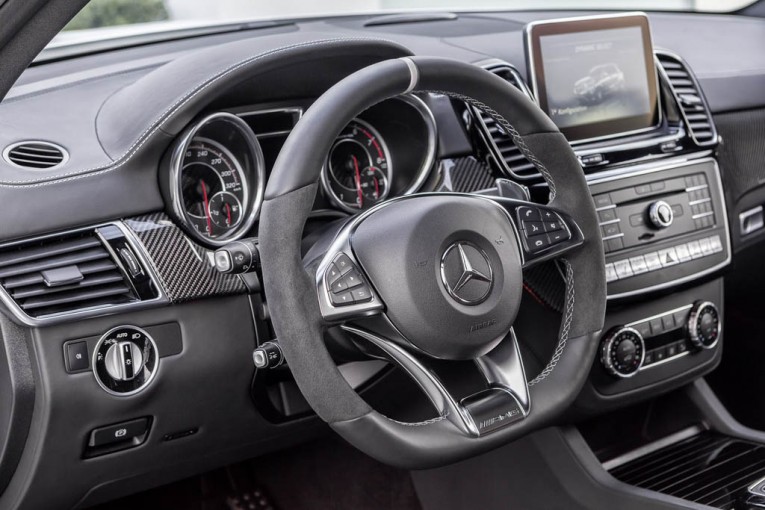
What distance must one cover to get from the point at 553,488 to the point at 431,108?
83cm

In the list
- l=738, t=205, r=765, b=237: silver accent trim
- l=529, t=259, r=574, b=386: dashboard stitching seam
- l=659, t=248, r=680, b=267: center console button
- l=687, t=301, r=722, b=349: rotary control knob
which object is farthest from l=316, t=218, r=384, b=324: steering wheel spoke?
l=738, t=205, r=765, b=237: silver accent trim

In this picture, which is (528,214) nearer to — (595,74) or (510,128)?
(510,128)

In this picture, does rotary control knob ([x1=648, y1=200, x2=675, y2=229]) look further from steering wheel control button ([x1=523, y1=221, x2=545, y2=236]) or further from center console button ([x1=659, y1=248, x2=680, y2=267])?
steering wheel control button ([x1=523, y1=221, x2=545, y2=236])

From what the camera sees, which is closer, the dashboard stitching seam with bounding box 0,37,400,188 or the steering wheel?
the steering wheel

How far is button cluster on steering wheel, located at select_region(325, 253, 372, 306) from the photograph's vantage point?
124 cm

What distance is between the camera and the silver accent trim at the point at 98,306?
1.37m

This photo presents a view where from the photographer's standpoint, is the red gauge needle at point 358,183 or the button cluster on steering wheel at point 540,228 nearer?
the button cluster on steering wheel at point 540,228

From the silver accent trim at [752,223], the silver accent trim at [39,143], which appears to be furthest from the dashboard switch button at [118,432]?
the silver accent trim at [752,223]

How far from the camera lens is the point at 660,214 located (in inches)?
76.0

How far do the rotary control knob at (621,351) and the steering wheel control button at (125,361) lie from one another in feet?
2.94

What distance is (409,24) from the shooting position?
7.81ft

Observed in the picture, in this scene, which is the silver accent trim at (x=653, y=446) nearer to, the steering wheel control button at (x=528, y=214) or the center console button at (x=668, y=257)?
the center console button at (x=668, y=257)

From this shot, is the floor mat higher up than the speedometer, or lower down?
lower down

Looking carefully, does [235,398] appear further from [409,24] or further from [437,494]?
[409,24]
